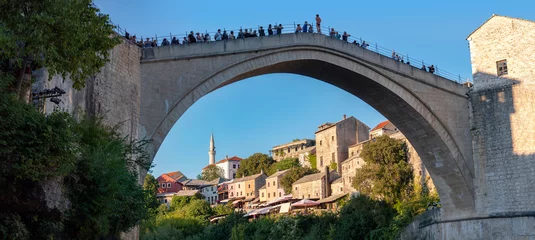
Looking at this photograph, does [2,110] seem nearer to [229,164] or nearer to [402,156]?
[402,156]

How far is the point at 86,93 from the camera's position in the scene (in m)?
13.8

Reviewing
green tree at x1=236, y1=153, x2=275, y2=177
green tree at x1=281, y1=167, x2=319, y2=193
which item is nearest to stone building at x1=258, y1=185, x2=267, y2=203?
green tree at x1=281, y1=167, x2=319, y2=193

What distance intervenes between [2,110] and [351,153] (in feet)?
141

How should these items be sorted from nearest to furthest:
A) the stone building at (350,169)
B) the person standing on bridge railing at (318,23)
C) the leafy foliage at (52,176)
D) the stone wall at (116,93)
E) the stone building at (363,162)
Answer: the leafy foliage at (52,176) → the stone wall at (116,93) → the person standing on bridge railing at (318,23) → the stone building at (363,162) → the stone building at (350,169)

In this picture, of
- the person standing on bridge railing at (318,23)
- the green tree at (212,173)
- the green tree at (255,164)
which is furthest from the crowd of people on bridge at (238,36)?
the green tree at (212,173)

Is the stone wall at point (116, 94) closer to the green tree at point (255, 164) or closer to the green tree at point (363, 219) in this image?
the green tree at point (363, 219)

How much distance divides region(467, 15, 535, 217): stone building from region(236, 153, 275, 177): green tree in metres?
44.5

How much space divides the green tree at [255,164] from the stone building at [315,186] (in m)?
16.2

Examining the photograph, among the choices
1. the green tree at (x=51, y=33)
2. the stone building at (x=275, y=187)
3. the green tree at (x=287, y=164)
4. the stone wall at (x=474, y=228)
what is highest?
the green tree at (x=287, y=164)

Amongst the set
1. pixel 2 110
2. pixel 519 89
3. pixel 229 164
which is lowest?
pixel 2 110

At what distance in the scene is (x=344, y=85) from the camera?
21078 millimetres

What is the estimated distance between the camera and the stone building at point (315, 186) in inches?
1827

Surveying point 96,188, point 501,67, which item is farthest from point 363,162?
point 96,188

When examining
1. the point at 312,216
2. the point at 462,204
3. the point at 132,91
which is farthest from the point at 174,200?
the point at 132,91
